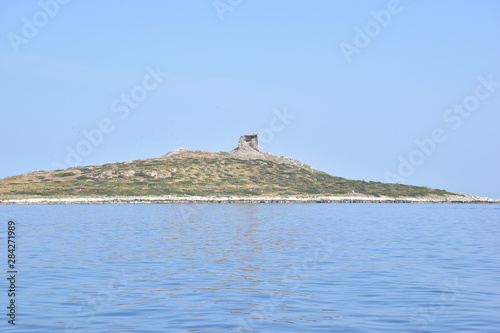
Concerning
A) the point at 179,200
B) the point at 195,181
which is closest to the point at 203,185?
the point at 195,181

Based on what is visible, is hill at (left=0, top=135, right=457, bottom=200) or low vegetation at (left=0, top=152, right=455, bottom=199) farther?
low vegetation at (left=0, top=152, right=455, bottom=199)

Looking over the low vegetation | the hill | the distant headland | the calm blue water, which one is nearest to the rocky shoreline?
the distant headland

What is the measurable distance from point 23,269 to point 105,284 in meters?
5.51

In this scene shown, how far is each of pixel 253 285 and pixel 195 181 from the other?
446 feet

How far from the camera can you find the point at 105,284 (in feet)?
72.6

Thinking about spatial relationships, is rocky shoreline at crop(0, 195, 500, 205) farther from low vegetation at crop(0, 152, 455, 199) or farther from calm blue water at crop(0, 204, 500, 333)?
calm blue water at crop(0, 204, 500, 333)

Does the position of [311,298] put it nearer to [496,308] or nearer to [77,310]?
[496,308]

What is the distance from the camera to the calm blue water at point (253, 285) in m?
16.5

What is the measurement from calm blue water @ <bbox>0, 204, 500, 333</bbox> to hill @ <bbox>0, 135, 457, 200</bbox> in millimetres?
97171

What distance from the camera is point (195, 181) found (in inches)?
6196

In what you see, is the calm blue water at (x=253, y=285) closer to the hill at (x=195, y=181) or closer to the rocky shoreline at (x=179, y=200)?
the rocky shoreline at (x=179, y=200)

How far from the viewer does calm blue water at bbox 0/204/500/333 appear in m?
16.5

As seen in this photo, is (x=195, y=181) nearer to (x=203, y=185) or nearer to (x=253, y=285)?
(x=203, y=185)

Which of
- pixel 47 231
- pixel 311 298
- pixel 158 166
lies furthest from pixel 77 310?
pixel 158 166
